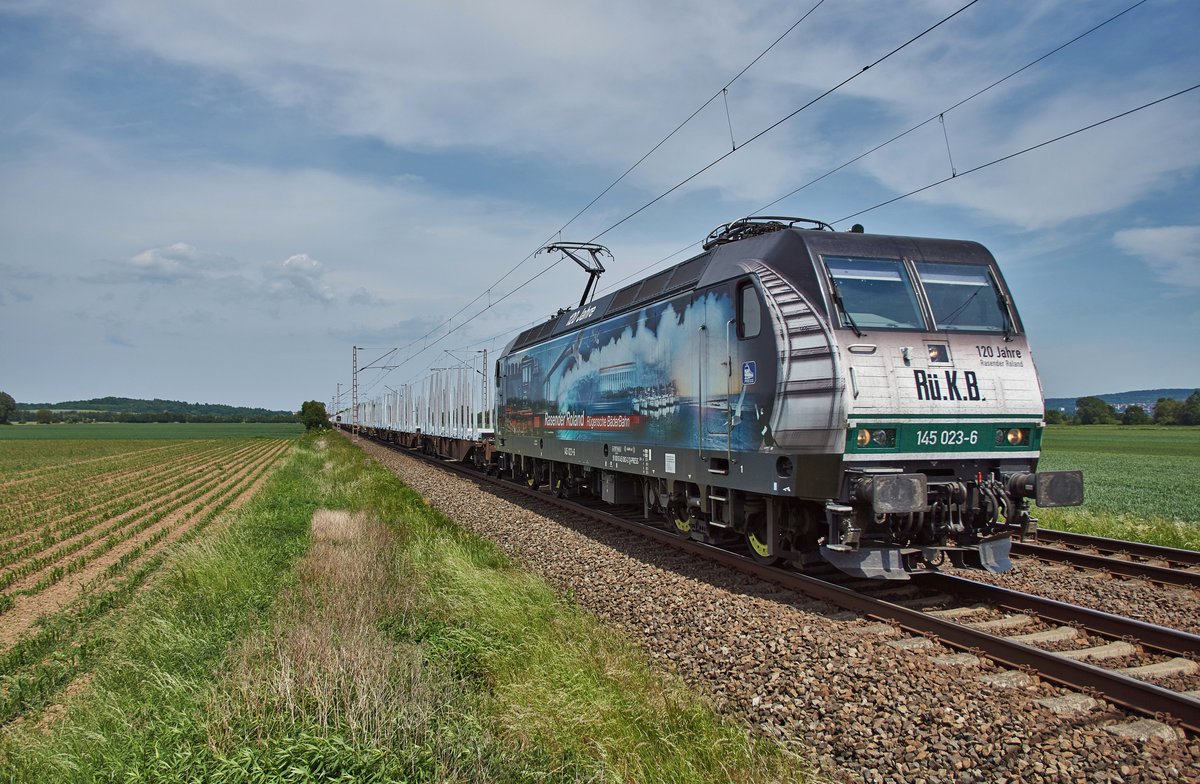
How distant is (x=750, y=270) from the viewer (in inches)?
331

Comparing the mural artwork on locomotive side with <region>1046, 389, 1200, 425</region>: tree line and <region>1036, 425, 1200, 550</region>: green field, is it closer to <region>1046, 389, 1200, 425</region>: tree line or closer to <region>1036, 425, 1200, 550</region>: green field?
<region>1036, 425, 1200, 550</region>: green field

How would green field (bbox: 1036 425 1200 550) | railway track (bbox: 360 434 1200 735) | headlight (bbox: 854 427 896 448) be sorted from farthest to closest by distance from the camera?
green field (bbox: 1036 425 1200 550) < headlight (bbox: 854 427 896 448) < railway track (bbox: 360 434 1200 735)

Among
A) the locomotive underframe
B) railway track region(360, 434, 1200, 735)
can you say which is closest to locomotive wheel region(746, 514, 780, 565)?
the locomotive underframe

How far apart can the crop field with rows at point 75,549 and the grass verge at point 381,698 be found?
678 mm

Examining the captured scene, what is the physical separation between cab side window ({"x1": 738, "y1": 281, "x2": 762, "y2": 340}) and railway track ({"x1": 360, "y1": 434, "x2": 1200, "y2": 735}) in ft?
8.58

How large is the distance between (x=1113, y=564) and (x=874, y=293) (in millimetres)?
4438

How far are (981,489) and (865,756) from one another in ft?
13.5

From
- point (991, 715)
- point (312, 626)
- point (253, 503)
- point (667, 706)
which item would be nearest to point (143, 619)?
point (312, 626)

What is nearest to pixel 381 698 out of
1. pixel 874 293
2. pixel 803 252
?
pixel 803 252

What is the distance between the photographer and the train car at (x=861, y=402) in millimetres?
7320

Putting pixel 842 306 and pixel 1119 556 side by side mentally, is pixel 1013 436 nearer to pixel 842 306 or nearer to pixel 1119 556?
pixel 842 306

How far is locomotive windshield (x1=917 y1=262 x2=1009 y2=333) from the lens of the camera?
315 inches

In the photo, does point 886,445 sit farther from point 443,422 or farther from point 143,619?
point 443,422

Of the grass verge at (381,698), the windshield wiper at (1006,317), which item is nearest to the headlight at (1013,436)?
the windshield wiper at (1006,317)
